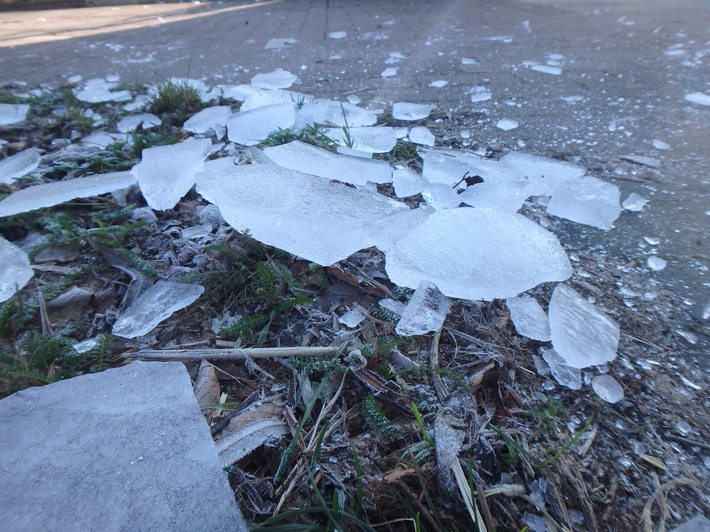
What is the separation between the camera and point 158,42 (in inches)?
112

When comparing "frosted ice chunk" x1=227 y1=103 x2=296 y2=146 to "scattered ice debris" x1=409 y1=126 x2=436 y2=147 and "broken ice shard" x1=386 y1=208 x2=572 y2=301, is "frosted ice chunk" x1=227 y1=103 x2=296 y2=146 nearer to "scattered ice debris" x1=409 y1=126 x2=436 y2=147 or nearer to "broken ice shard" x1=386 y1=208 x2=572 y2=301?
"scattered ice debris" x1=409 y1=126 x2=436 y2=147

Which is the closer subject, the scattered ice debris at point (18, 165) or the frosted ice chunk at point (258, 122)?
the scattered ice debris at point (18, 165)

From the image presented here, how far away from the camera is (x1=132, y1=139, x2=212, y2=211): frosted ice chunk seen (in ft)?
4.19

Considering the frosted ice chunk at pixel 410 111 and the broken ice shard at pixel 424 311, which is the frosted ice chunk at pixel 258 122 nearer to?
the frosted ice chunk at pixel 410 111

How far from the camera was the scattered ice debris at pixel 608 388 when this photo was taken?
0.84m

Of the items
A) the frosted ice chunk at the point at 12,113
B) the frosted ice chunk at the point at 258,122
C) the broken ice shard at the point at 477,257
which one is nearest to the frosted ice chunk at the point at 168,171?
the frosted ice chunk at the point at 258,122

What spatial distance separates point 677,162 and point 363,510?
5.13 feet

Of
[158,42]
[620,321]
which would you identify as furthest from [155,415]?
[158,42]

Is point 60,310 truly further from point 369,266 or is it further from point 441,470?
point 441,470

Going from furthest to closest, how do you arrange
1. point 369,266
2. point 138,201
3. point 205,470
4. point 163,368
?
point 138,201, point 369,266, point 163,368, point 205,470

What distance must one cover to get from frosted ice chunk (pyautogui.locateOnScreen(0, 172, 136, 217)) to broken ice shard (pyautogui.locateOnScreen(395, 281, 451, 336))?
97cm

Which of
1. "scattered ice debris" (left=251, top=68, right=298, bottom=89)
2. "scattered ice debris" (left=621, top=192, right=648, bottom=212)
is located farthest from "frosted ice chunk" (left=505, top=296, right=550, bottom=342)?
"scattered ice debris" (left=251, top=68, right=298, bottom=89)

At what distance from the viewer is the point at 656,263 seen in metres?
1.12

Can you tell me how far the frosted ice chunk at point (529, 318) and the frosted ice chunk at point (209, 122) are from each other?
1243 mm
